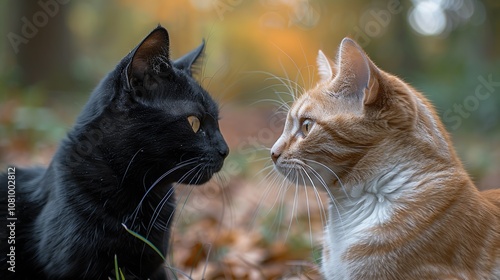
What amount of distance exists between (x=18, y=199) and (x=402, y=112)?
5.72 feet

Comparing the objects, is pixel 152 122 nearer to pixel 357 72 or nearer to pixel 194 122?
pixel 194 122

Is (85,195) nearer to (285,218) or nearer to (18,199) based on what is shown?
(18,199)

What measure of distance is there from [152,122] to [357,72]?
2.85ft

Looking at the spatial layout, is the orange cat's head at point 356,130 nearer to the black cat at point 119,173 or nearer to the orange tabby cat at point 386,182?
the orange tabby cat at point 386,182

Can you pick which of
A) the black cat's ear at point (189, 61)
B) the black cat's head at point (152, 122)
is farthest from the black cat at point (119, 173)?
the black cat's ear at point (189, 61)

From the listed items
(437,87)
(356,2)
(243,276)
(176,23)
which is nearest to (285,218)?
(243,276)

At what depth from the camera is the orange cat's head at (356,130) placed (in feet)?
6.57

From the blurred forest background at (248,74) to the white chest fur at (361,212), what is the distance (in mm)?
253

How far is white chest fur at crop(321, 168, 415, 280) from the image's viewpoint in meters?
1.97

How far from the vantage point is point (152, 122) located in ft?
7.47

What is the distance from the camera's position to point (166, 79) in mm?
2387

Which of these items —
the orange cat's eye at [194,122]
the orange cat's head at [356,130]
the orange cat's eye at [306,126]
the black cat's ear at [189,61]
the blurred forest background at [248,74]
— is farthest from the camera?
the blurred forest background at [248,74]

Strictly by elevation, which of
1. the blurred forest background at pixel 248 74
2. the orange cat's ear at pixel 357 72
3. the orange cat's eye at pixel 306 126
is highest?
the orange cat's ear at pixel 357 72

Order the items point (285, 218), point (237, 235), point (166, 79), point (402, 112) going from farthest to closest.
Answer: point (285, 218)
point (237, 235)
point (166, 79)
point (402, 112)
